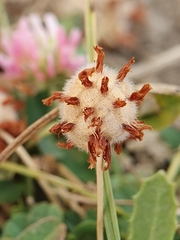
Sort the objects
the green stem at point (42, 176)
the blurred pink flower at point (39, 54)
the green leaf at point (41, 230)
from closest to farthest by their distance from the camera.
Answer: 1. the green leaf at point (41, 230)
2. the green stem at point (42, 176)
3. the blurred pink flower at point (39, 54)

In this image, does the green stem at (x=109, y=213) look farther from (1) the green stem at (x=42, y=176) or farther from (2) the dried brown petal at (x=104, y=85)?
(1) the green stem at (x=42, y=176)

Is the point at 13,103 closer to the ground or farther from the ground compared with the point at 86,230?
farther from the ground

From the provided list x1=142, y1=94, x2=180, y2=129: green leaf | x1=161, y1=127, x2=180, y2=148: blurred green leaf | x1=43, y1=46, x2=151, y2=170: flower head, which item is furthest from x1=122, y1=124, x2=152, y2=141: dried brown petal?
x1=161, y1=127, x2=180, y2=148: blurred green leaf

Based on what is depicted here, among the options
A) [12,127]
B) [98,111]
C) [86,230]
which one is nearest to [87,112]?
[98,111]

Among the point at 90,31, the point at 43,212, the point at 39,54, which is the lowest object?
the point at 43,212

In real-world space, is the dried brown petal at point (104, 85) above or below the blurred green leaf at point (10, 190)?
below

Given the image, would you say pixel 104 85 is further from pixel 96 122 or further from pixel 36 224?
pixel 36 224

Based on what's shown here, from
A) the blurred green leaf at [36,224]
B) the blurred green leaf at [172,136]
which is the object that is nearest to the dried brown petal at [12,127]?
the blurred green leaf at [36,224]
